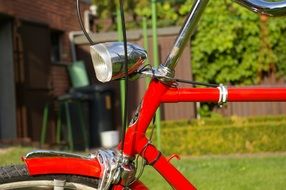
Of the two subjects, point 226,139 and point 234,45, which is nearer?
point 226,139

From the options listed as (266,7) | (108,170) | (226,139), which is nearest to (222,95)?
(266,7)

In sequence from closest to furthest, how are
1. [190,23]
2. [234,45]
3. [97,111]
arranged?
[190,23]
[97,111]
[234,45]

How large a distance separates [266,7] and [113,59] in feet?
1.75

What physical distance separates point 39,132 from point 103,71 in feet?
32.4

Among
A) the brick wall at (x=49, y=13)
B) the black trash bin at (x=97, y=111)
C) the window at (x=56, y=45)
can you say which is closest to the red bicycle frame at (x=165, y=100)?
the brick wall at (x=49, y=13)

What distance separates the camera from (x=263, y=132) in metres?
10.3

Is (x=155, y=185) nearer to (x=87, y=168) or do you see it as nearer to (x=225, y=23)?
(x=87, y=168)

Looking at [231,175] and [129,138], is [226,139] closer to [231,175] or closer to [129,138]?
[231,175]

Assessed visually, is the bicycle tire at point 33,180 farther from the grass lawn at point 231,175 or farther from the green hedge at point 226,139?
the green hedge at point 226,139

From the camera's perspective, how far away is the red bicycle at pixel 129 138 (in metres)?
2.00

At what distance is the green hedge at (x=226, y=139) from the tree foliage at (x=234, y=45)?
3.89m

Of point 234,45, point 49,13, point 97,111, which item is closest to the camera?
point 97,111

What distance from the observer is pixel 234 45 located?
14281 millimetres

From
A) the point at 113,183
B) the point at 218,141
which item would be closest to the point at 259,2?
the point at 113,183
